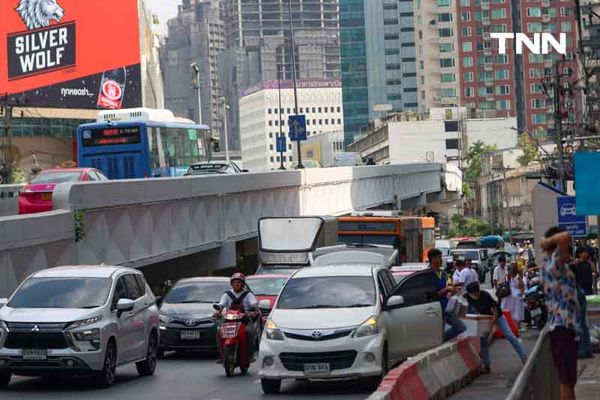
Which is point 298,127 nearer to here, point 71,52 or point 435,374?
point 71,52

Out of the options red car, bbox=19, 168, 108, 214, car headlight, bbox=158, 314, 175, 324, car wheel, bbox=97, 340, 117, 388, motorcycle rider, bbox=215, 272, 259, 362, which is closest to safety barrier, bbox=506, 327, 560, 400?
car wheel, bbox=97, 340, 117, 388

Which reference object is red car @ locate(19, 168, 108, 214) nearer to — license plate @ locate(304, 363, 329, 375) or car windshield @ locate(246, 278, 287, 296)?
car windshield @ locate(246, 278, 287, 296)

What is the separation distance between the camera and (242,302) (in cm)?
2436

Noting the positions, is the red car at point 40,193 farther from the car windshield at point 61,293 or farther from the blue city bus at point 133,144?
the car windshield at point 61,293

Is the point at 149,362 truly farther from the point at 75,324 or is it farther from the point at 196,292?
the point at 196,292

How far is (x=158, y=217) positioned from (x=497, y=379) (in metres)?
22.3

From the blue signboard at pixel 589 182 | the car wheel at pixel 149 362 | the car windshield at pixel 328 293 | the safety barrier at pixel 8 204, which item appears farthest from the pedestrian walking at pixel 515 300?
the safety barrier at pixel 8 204

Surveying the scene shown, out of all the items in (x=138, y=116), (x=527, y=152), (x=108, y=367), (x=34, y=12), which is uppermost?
(x=34, y=12)

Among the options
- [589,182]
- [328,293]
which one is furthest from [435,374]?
[589,182]

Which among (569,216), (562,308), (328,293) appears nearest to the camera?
(562,308)

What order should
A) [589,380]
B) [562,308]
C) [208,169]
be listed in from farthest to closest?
1. [208,169]
2. [589,380]
3. [562,308]

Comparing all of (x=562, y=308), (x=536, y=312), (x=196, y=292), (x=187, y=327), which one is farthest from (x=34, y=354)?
(x=536, y=312)

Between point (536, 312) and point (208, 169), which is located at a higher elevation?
point (208, 169)

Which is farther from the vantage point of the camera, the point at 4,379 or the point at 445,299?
the point at 445,299
